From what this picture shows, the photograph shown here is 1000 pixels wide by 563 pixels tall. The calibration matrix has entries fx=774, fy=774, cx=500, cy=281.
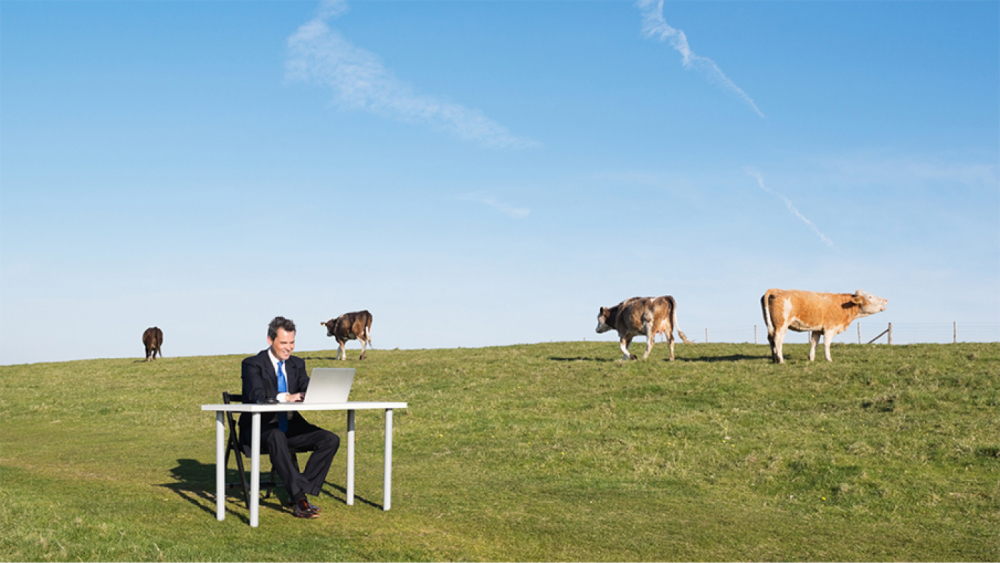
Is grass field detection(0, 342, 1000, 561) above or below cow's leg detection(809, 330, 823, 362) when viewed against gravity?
below

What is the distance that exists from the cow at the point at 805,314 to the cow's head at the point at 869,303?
0.15 m

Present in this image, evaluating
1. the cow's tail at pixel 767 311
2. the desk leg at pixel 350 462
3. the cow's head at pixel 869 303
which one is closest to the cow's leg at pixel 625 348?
the cow's tail at pixel 767 311

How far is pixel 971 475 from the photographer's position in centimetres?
1087

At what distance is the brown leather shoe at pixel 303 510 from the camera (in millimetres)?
8086

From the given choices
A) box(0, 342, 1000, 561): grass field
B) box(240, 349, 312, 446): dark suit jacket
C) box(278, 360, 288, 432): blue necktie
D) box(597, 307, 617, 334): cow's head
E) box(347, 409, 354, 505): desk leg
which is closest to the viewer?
box(0, 342, 1000, 561): grass field

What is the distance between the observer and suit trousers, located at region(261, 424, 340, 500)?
8.12 meters

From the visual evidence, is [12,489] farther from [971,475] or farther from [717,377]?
[717,377]

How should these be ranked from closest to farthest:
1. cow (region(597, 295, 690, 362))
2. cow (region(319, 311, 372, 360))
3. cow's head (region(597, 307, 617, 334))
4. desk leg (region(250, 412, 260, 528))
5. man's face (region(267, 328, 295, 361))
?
desk leg (region(250, 412, 260, 528)) < man's face (region(267, 328, 295, 361)) < cow (region(597, 295, 690, 362)) < cow's head (region(597, 307, 617, 334)) < cow (region(319, 311, 372, 360))

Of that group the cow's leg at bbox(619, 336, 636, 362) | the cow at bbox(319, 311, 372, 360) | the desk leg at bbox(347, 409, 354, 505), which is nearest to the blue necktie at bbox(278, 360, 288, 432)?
the desk leg at bbox(347, 409, 354, 505)

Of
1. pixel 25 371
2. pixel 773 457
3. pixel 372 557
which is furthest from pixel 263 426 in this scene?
pixel 25 371

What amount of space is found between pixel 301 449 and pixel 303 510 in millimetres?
862

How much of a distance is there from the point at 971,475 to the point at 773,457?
2625 mm

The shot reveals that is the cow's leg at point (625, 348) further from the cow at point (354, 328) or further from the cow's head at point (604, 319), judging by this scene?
the cow at point (354, 328)

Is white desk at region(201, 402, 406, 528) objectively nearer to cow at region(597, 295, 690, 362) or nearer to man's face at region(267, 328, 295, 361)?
man's face at region(267, 328, 295, 361)
